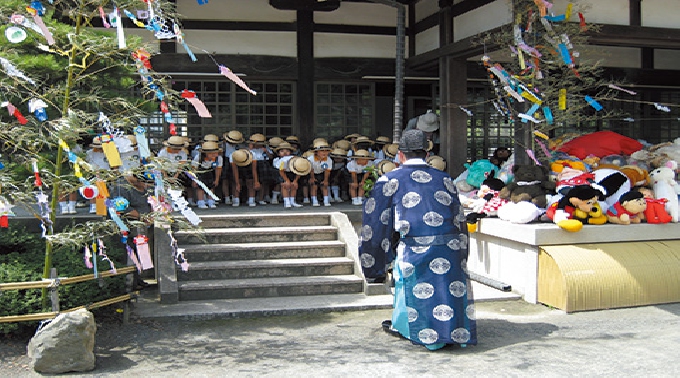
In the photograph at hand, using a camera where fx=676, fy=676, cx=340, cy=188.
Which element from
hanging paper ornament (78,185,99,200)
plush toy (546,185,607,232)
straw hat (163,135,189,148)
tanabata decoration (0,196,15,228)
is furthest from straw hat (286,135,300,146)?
tanabata decoration (0,196,15,228)

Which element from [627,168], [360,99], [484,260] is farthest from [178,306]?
[360,99]

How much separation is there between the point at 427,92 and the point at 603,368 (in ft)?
30.8

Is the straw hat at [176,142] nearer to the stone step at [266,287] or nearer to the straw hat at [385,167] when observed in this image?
the straw hat at [385,167]

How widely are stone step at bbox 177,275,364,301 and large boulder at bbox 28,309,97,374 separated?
90.8 inches

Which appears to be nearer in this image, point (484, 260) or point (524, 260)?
point (524, 260)

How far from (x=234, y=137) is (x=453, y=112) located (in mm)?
3784

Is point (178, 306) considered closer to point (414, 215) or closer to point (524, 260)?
point (414, 215)

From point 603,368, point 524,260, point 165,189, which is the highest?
point 165,189

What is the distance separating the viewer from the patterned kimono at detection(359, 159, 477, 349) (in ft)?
18.9

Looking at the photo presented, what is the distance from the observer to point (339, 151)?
11.7 meters

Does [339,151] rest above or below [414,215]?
above

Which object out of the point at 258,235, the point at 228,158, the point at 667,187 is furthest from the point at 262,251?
the point at 667,187

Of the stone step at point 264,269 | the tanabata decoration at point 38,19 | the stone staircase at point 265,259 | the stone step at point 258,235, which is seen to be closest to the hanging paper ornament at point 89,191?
the tanabata decoration at point 38,19

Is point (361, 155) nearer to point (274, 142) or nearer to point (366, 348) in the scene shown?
point (274, 142)
